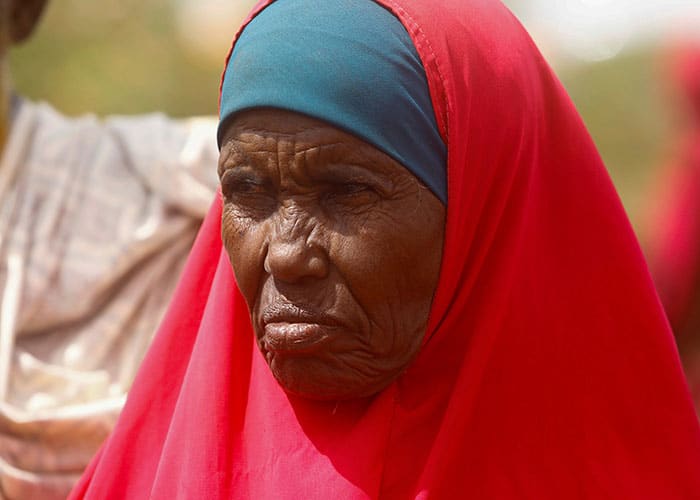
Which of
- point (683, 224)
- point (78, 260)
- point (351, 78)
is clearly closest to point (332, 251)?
point (351, 78)

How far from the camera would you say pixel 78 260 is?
15.3 ft

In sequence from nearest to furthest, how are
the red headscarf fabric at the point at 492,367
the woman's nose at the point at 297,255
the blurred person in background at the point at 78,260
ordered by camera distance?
the woman's nose at the point at 297,255
the red headscarf fabric at the point at 492,367
the blurred person in background at the point at 78,260

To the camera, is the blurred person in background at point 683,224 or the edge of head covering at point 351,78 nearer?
the edge of head covering at point 351,78

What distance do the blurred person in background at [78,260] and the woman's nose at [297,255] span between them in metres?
1.60

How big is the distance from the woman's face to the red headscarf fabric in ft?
0.26

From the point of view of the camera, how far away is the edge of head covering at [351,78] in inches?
108

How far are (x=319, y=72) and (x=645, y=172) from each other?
57.3ft

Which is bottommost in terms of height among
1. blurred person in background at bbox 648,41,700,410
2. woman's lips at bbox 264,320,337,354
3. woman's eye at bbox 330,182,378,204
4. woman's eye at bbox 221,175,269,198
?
blurred person in background at bbox 648,41,700,410

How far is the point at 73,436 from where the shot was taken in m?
4.19

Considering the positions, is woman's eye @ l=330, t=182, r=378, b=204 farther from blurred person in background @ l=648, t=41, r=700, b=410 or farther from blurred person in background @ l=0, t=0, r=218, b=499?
blurred person in background @ l=648, t=41, r=700, b=410

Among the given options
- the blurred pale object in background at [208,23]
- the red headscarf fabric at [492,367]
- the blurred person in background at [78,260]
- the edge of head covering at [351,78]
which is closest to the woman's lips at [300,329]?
the red headscarf fabric at [492,367]

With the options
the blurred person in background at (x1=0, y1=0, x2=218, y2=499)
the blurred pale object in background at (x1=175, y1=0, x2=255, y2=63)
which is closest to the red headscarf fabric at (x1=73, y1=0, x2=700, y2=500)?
the blurred person in background at (x1=0, y1=0, x2=218, y2=499)

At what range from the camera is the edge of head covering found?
9.04 feet

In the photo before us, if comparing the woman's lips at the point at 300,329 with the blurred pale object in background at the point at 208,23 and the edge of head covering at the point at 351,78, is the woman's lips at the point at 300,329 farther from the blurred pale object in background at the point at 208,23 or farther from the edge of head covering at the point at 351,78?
the blurred pale object in background at the point at 208,23
